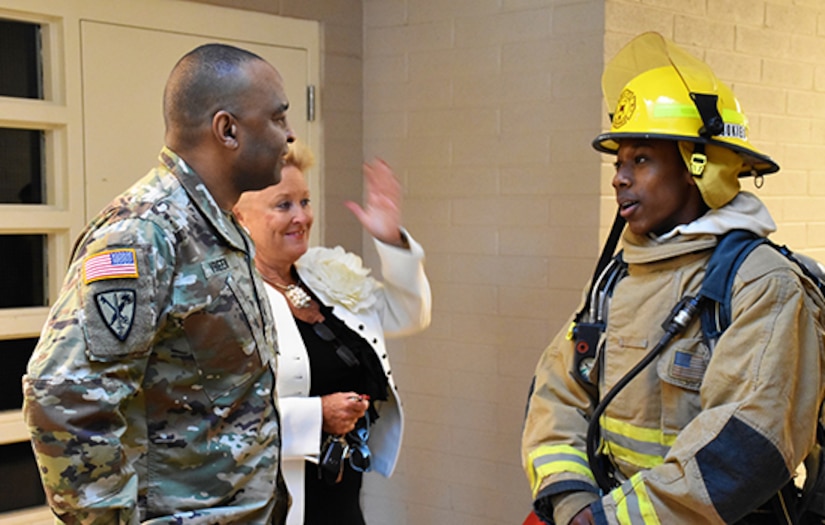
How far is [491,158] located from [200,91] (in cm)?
213

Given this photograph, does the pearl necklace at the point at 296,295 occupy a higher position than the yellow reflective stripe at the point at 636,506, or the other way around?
the pearl necklace at the point at 296,295

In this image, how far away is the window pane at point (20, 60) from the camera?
3.04 metres

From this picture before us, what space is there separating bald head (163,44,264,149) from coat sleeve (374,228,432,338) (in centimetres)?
106

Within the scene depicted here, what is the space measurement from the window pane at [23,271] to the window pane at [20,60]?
0.51m

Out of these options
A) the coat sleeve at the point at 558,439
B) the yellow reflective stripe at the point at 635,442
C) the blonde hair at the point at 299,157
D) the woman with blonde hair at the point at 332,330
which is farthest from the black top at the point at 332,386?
the yellow reflective stripe at the point at 635,442

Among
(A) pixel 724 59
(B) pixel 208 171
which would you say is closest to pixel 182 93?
(B) pixel 208 171

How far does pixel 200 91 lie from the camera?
1.84 metres

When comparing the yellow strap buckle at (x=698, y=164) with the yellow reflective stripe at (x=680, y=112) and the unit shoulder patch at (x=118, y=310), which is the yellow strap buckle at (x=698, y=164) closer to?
the yellow reflective stripe at (x=680, y=112)

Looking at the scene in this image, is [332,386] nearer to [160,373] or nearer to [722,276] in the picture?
[160,373]

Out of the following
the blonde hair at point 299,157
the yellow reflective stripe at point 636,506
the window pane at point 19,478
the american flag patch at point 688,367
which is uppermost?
the blonde hair at point 299,157

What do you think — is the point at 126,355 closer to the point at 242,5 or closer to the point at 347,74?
the point at 242,5

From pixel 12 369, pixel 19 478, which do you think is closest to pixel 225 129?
pixel 12 369

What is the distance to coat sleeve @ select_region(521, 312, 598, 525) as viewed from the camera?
7.48ft

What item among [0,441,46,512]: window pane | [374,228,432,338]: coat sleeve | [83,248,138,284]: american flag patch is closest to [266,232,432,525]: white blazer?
[374,228,432,338]: coat sleeve
